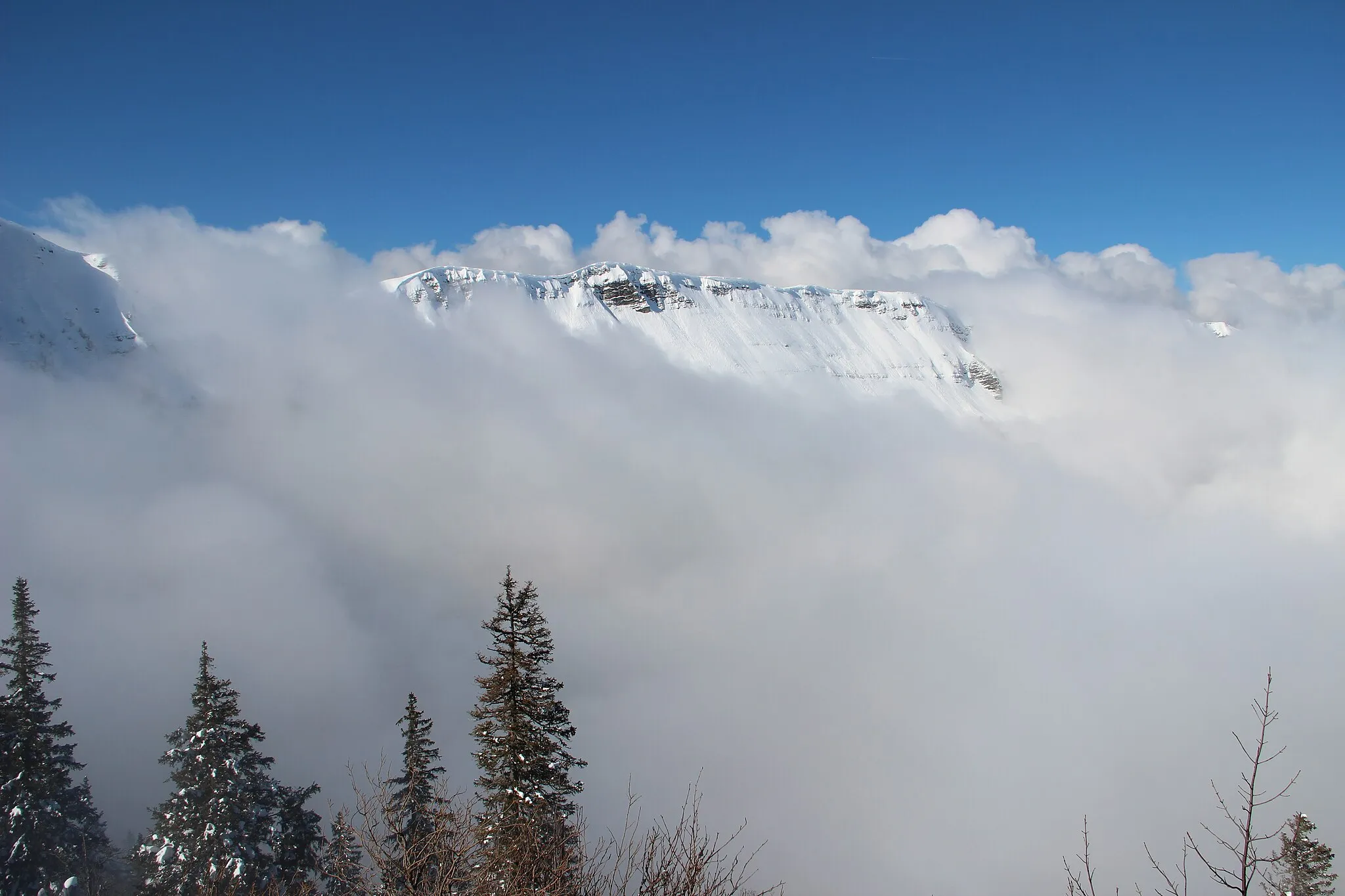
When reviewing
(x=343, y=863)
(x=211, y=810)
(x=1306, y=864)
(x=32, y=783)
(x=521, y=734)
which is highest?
(x=521, y=734)

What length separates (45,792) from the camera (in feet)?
64.5

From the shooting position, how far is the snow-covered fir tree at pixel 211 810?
19750mm

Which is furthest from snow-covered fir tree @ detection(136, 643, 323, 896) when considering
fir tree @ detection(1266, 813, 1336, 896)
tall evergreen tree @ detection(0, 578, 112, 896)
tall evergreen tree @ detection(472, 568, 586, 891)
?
fir tree @ detection(1266, 813, 1336, 896)

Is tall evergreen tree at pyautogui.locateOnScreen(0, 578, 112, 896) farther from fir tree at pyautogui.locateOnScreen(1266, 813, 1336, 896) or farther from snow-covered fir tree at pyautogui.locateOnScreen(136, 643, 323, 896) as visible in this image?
fir tree at pyautogui.locateOnScreen(1266, 813, 1336, 896)

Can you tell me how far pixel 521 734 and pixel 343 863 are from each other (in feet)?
16.1

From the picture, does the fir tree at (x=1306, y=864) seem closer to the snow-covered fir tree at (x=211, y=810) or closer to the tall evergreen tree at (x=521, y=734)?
the tall evergreen tree at (x=521, y=734)

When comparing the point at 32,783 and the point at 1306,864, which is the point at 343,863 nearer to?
the point at 32,783

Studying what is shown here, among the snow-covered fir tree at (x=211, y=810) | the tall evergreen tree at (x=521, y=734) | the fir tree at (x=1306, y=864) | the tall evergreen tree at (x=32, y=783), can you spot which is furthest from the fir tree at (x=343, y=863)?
the fir tree at (x=1306, y=864)

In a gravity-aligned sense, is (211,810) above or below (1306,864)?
above

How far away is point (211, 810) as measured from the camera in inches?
788

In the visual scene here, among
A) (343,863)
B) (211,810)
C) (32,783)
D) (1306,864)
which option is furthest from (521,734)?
(1306,864)

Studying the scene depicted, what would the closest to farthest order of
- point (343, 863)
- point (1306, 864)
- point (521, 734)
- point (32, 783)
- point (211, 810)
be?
1. point (343, 863)
2. point (521, 734)
3. point (32, 783)
4. point (211, 810)
5. point (1306, 864)

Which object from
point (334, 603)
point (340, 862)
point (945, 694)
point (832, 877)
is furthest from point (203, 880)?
point (945, 694)

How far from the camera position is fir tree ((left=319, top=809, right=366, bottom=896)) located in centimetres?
1200
